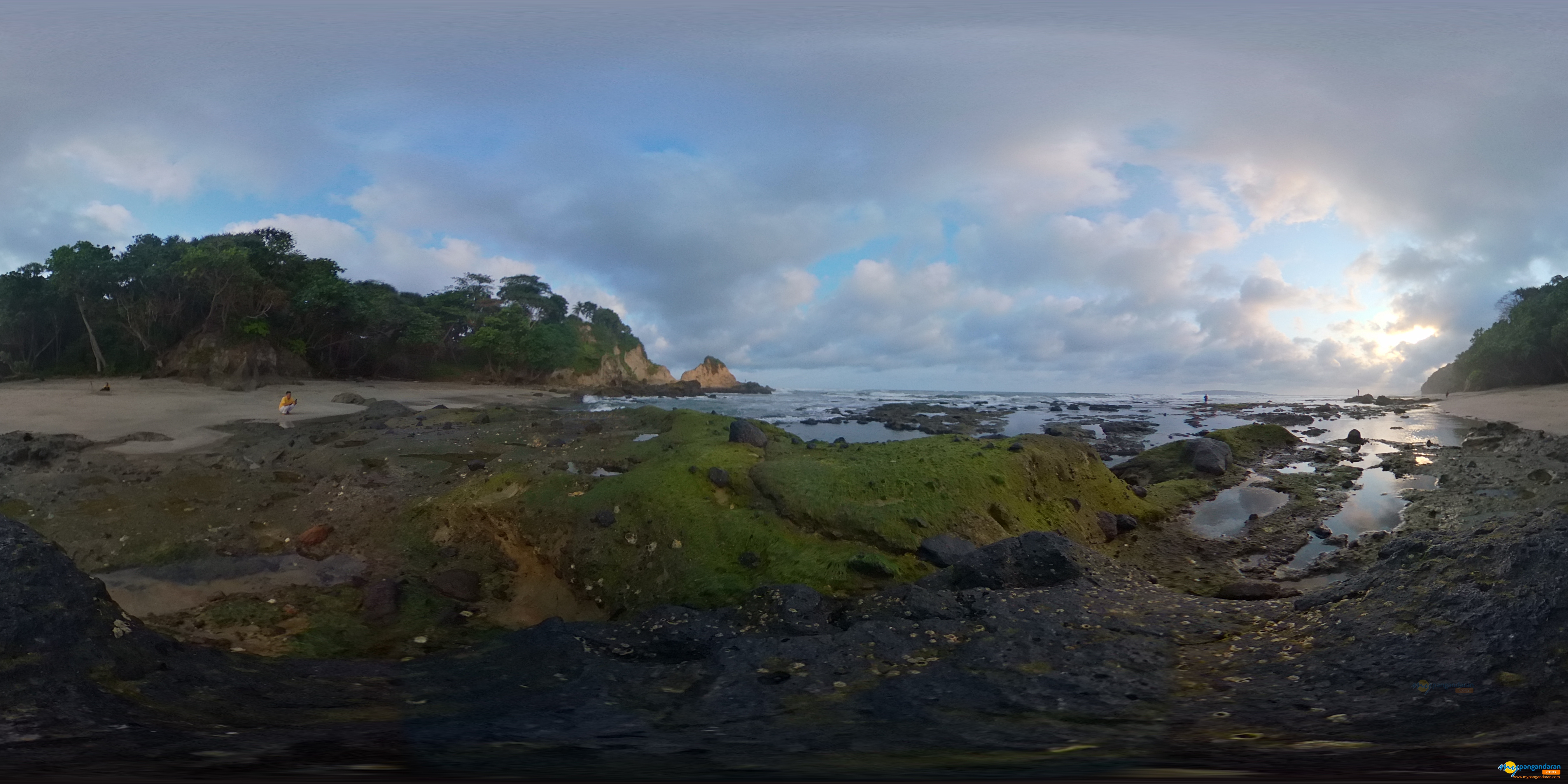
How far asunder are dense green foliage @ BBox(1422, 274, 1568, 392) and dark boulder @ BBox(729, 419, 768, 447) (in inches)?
1832

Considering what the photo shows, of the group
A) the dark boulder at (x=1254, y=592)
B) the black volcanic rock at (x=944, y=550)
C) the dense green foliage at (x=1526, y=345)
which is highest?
the dense green foliage at (x=1526, y=345)

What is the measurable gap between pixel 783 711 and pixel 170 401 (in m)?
29.8

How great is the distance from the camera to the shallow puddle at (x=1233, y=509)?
10523 millimetres

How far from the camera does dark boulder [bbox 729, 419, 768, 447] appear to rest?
11336mm

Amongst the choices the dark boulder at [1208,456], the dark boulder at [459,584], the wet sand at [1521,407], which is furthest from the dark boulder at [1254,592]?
the wet sand at [1521,407]

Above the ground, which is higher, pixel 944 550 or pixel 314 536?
pixel 944 550

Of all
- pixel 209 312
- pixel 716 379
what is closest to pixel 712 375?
pixel 716 379

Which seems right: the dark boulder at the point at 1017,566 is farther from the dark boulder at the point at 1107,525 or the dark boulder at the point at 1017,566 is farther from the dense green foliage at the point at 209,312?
the dense green foliage at the point at 209,312

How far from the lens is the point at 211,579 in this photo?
25.5 feet

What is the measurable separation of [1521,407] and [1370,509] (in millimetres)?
27703

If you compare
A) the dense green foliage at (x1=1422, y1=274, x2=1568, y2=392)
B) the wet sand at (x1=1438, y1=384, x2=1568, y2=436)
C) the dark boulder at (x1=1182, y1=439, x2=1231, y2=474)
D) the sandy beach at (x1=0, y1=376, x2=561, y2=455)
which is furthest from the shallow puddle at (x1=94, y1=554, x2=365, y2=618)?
the dense green foliage at (x1=1422, y1=274, x2=1568, y2=392)

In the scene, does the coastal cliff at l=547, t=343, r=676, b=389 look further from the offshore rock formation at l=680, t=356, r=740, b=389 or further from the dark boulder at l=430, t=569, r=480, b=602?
the dark boulder at l=430, t=569, r=480, b=602

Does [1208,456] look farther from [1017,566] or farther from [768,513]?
[768,513]

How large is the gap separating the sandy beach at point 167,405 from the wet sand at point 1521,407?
117ft
